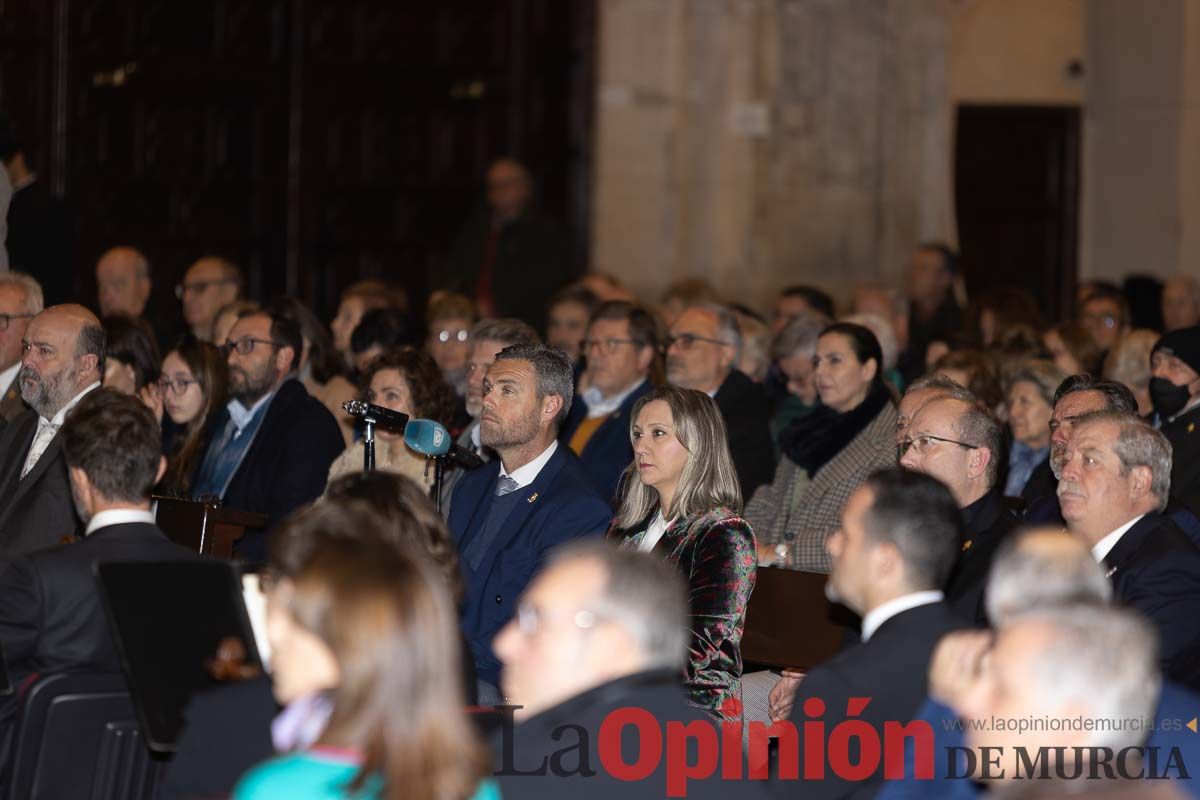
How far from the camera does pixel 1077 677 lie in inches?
118

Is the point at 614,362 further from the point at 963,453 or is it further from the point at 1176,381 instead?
the point at 963,453

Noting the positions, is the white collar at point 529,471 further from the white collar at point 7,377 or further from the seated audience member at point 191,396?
the white collar at point 7,377

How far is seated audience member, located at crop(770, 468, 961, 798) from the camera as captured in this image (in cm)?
396

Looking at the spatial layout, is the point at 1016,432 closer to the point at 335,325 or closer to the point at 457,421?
the point at 457,421

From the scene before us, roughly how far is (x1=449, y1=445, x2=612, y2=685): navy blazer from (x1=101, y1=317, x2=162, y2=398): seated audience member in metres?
2.43

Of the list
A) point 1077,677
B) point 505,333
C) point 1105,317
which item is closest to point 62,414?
point 505,333

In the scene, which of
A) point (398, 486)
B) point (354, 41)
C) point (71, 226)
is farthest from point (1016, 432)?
point (354, 41)

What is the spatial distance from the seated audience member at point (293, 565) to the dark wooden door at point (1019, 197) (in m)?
10.7

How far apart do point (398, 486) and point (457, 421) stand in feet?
13.6

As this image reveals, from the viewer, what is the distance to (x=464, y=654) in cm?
443

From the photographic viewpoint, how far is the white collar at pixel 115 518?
185 inches

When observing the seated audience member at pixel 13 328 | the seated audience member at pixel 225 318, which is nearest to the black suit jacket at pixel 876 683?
the seated audience member at pixel 13 328

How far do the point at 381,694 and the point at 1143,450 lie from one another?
10.3 ft

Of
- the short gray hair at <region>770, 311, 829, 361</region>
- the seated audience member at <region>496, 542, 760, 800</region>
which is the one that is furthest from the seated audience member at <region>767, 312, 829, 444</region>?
the seated audience member at <region>496, 542, 760, 800</region>
